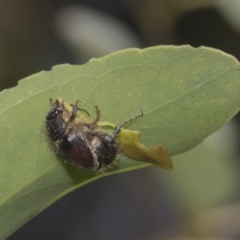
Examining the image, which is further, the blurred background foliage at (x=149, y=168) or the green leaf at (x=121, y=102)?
the blurred background foliage at (x=149, y=168)

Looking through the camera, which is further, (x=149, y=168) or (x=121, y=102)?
(x=149, y=168)

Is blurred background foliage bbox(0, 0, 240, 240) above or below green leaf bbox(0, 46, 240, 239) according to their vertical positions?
above

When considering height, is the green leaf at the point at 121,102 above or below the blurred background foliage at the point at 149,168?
below

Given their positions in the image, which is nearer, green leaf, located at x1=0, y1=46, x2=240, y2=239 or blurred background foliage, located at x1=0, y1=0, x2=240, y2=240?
green leaf, located at x1=0, y1=46, x2=240, y2=239

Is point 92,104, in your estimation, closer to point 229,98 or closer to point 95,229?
→ point 229,98
